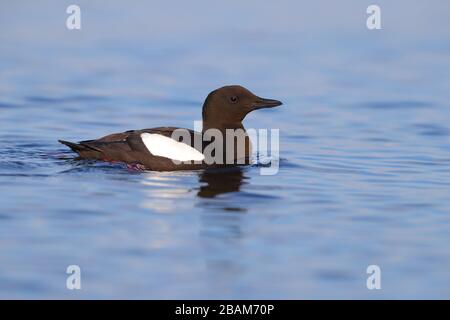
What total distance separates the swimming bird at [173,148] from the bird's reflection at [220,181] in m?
0.15

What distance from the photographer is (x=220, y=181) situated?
10586 mm

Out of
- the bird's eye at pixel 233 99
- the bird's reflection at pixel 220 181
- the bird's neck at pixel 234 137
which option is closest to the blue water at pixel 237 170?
the bird's reflection at pixel 220 181

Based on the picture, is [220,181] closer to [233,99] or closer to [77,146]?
[233,99]

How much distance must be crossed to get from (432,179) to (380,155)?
151 cm

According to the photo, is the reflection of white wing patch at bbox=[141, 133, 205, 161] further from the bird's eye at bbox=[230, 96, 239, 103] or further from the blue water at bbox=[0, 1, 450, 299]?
the bird's eye at bbox=[230, 96, 239, 103]

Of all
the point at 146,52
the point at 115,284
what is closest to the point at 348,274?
the point at 115,284

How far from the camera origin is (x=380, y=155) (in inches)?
499

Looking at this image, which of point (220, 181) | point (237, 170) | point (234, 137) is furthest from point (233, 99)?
point (220, 181)

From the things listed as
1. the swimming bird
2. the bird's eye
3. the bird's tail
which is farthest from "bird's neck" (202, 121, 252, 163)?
the bird's tail

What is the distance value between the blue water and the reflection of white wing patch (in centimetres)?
28

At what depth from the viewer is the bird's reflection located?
10.1 m

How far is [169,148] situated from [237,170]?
0.79 meters

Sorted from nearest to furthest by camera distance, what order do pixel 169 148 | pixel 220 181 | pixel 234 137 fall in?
pixel 220 181
pixel 169 148
pixel 234 137

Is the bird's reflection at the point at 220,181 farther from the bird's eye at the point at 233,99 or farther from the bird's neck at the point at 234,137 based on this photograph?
the bird's eye at the point at 233,99
